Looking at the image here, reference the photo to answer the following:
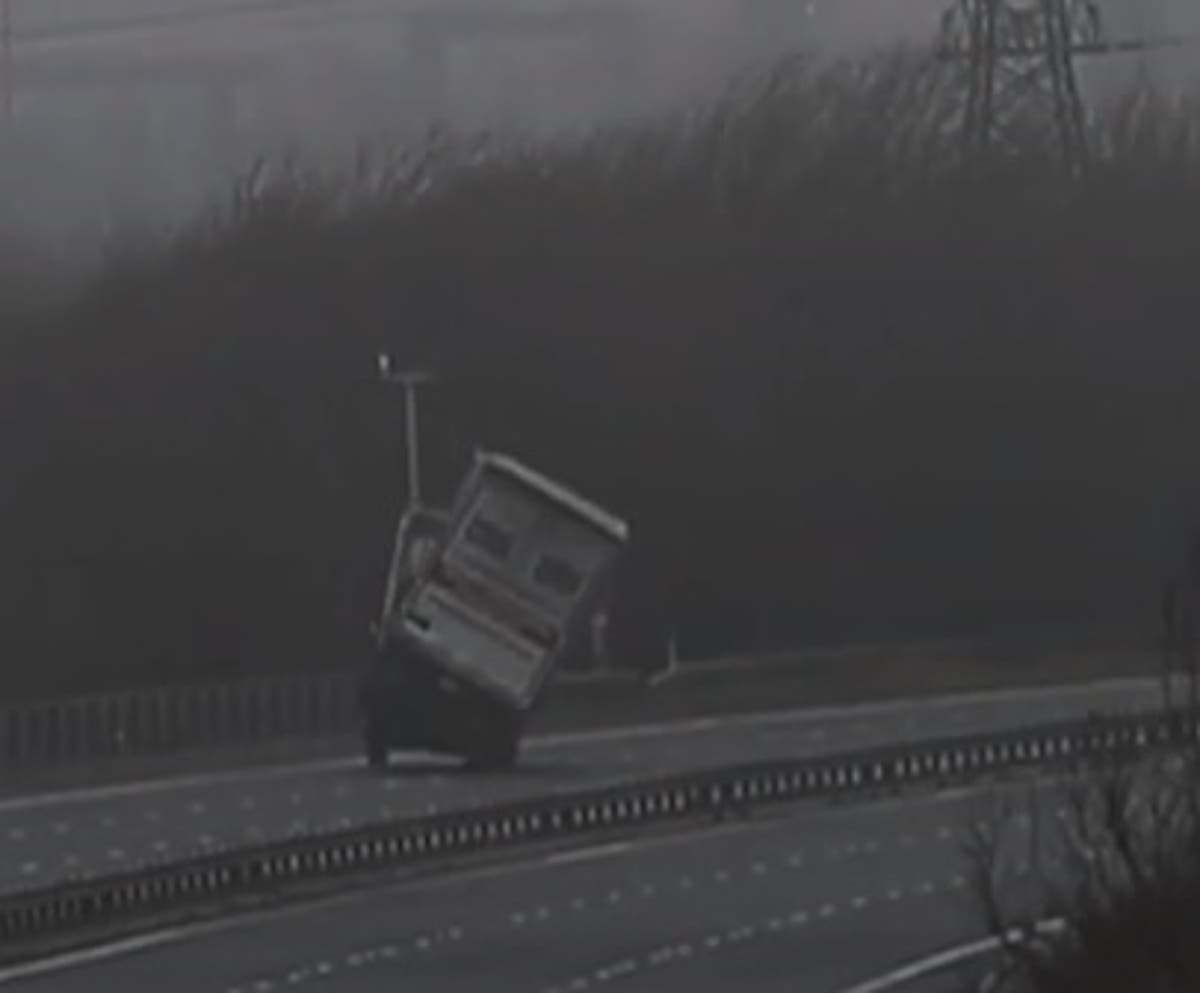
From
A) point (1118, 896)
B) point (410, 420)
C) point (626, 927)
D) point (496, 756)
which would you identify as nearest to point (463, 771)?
point (496, 756)

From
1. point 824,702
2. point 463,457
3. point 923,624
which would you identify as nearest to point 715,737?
point 824,702

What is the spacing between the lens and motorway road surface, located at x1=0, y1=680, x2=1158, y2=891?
4359 cm

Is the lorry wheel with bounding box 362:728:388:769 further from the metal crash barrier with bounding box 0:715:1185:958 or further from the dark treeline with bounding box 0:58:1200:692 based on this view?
the dark treeline with bounding box 0:58:1200:692

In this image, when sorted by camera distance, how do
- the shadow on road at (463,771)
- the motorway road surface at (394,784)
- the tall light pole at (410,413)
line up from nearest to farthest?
the motorway road surface at (394,784) < the shadow on road at (463,771) < the tall light pole at (410,413)

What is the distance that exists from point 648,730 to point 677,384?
21.1 m

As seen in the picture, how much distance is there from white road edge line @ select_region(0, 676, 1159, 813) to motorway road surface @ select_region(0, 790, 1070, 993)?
8232mm

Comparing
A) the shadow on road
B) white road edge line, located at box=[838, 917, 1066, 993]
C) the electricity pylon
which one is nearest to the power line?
the electricity pylon

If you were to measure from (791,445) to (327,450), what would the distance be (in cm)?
742

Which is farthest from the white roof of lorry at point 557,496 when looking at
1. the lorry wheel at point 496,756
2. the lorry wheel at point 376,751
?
the lorry wheel at point 376,751

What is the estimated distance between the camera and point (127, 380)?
250ft

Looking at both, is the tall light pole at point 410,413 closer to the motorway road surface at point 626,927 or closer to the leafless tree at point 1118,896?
the motorway road surface at point 626,927

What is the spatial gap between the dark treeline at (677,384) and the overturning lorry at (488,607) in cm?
1257

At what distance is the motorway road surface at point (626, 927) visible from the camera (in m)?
32.1

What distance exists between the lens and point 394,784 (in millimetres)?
49812
